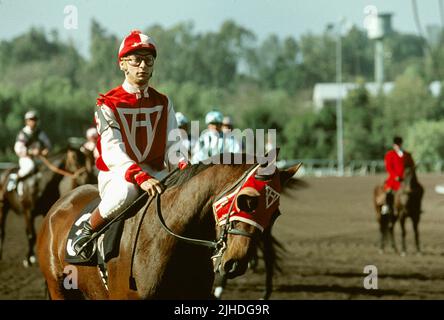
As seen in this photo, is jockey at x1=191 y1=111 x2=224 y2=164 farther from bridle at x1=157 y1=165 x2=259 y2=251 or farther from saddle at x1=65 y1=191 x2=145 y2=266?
bridle at x1=157 y1=165 x2=259 y2=251

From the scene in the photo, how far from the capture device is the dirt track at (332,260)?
Result: 10.9m

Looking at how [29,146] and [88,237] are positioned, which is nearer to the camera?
[88,237]

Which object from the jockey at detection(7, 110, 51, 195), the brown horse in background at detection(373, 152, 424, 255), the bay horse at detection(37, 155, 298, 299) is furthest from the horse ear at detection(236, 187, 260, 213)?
the brown horse in background at detection(373, 152, 424, 255)

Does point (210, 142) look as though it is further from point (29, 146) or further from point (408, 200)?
point (408, 200)

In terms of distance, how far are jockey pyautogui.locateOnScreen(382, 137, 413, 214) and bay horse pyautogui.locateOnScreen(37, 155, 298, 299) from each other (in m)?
11.6

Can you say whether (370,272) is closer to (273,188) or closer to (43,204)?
(43,204)

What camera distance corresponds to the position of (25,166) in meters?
14.2

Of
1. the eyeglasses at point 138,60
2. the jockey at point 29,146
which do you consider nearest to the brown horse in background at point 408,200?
the jockey at point 29,146

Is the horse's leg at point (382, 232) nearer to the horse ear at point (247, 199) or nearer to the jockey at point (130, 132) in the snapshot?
the jockey at point (130, 132)

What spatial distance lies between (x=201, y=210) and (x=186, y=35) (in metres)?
84.1

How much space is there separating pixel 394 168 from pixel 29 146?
7.26 metres

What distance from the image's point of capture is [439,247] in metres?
17.0

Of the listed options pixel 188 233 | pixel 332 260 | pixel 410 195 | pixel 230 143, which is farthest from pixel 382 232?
pixel 188 233

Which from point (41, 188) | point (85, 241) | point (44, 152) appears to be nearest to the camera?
point (85, 241)
